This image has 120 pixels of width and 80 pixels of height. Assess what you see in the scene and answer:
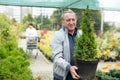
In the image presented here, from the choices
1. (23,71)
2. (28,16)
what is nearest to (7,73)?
(23,71)

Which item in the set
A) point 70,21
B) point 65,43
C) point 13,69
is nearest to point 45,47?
point 65,43

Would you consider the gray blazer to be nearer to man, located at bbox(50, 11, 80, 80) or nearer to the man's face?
man, located at bbox(50, 11, 80, 80)

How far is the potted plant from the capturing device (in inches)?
101

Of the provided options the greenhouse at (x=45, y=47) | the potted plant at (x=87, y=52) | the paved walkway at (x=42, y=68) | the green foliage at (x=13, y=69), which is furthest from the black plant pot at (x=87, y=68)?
the paved walkway at (x=42, y=68)

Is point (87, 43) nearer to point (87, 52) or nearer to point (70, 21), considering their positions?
point (87, 52)

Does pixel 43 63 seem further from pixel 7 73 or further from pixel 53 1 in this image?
pixel 7 73

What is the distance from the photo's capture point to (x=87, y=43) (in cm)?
259

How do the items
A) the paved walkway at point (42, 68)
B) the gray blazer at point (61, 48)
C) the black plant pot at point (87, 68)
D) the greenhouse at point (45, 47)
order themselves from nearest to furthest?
the black plant pot at point (87, 68) → the greenhouse at point (45, 47) → the gray blazer at point (61, 48) → the paved walkway at point (42, 68)

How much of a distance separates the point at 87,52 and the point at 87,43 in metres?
0.08

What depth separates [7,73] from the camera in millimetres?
2578

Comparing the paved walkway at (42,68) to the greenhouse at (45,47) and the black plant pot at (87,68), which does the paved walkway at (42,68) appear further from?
the black plant pot at (87,68)

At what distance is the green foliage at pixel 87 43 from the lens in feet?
8.45

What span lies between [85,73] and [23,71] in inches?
23.1

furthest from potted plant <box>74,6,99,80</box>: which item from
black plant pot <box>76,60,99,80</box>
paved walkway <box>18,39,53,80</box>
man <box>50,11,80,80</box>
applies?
paved walkway <box>18,39,53,80</box>
